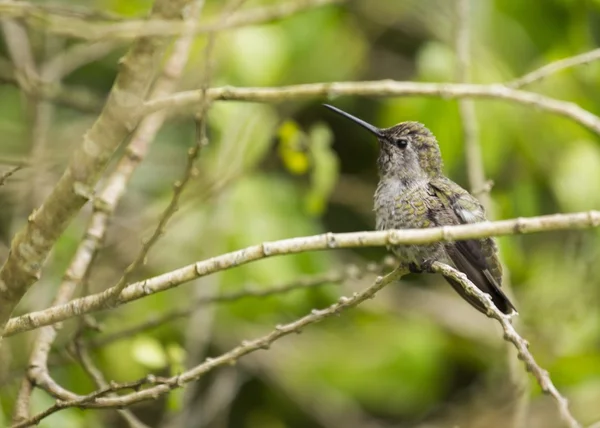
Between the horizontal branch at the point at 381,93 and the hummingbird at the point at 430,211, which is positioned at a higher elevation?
the hummingbird at the point at 430,211

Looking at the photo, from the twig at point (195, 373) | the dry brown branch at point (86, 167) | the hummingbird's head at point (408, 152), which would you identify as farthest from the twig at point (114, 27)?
the hummingbird's head at point (408, 152)

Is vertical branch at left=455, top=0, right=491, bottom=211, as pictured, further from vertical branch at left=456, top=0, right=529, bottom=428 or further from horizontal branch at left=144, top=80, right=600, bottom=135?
horizontal branch at left=144, top=80, right=600, bottom=135

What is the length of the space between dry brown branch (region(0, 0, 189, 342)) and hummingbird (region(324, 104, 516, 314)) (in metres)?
1.42

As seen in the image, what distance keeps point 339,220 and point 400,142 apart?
108 inches

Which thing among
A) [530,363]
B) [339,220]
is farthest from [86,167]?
[339,220]

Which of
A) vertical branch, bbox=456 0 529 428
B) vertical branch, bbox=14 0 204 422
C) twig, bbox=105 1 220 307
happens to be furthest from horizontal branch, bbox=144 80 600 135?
vertical branch, bbox=456 0 529 428

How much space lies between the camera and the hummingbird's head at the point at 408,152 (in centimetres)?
415

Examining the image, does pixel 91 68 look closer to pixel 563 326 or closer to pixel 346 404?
pixel 346 404

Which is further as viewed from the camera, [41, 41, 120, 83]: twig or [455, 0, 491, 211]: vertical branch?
[41, 41, 120, 83]: twig

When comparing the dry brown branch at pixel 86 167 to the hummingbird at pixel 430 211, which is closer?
the dry brown branch at pixel 86 167

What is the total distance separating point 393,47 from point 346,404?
9.03 feet

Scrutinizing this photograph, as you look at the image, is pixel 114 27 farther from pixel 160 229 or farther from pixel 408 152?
pixel 408 152

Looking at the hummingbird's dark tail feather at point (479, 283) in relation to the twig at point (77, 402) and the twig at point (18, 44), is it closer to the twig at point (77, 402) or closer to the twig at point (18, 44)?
the twig at point (77, 402)

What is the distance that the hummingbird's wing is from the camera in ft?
11.7
